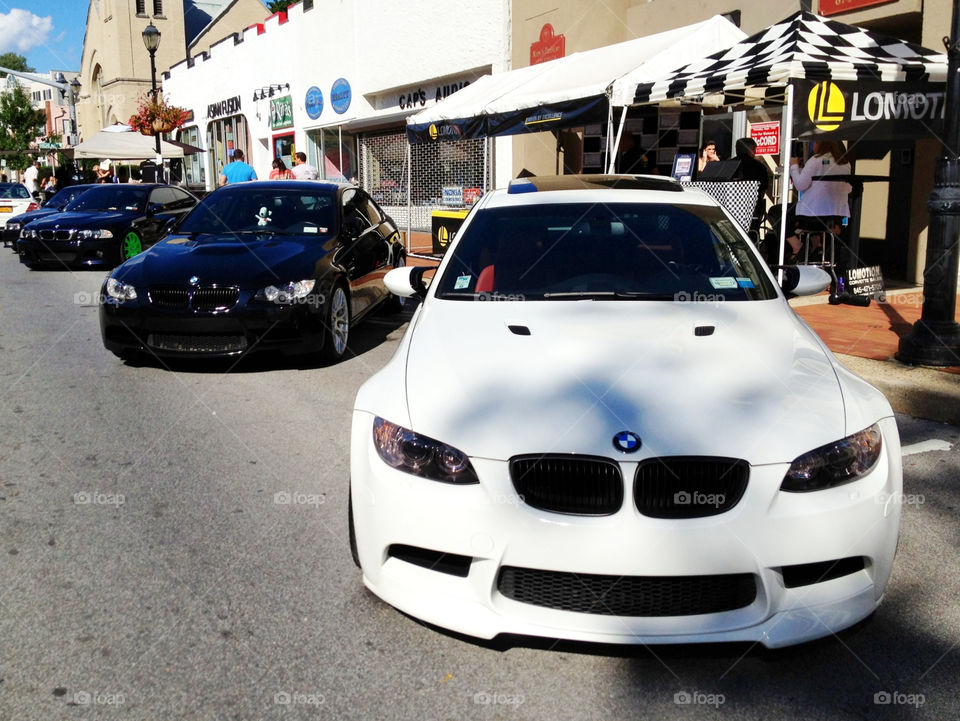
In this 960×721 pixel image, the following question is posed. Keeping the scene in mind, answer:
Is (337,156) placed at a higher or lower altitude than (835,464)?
higher

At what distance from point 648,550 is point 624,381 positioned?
660 millimetres

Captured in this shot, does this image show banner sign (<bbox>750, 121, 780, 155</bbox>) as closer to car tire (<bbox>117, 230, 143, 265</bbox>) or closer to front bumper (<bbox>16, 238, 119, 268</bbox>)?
car tire (<bbox>117, 230, 143, 265</bbox>)

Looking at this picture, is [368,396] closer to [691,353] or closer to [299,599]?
[299,599]

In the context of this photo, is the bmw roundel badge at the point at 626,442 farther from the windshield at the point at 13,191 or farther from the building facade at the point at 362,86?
the windshield at the point at 13,191

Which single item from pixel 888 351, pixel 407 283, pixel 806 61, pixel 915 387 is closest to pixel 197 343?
pixel 407 283

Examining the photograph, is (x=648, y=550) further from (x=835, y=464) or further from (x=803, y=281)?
(x=803, y=281)

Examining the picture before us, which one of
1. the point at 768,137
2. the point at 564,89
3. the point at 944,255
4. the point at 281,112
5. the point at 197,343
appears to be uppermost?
the point at 281,112

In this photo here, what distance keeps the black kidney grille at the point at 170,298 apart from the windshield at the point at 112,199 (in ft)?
30.6

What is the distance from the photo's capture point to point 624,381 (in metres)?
2.98

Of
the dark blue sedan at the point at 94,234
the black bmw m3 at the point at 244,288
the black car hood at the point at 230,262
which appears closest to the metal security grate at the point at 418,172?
the dark blue sedan at the point at 94,234

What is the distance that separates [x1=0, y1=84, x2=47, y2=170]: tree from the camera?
237ft

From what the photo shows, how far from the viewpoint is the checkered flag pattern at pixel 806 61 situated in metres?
8.34

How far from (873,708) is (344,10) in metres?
25.6

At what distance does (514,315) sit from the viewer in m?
3.74
